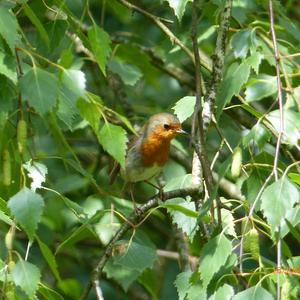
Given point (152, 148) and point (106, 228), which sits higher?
point (152, 148)

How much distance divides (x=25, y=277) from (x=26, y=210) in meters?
0.27

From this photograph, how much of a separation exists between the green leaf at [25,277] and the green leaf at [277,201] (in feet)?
2.80

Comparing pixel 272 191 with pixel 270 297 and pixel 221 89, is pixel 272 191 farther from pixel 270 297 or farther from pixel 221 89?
pixel 221 89

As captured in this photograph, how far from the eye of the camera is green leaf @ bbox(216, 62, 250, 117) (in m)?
3.71

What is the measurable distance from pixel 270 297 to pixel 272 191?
37 cm

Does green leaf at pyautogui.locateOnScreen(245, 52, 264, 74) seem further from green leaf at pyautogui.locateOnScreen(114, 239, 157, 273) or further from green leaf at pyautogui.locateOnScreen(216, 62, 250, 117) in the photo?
green leaf at pyautogui.locateOnScreen(114, 239, 157, 273)

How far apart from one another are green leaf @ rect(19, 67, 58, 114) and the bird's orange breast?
2830 mm

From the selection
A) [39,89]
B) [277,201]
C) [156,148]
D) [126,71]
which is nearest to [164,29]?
[126,71]

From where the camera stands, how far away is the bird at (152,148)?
5980 mm

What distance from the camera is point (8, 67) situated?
3.26m

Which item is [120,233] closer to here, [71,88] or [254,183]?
[254,183]

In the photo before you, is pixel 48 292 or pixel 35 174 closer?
pixel 35 174

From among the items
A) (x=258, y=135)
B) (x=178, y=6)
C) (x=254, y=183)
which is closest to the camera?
(x=258, y=135)

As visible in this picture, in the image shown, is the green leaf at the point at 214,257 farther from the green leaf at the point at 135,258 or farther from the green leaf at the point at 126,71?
the green leaf at the point at 126,71
